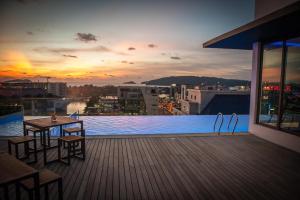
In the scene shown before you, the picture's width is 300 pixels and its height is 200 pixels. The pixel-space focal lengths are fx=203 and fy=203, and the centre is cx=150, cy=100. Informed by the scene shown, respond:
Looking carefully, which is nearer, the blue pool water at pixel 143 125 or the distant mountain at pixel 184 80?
the blue pool water at pixel 143 125

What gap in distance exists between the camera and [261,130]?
5875 millimetres

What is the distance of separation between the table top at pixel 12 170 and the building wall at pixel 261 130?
5.28 m

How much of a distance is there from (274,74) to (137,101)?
5.71 meters

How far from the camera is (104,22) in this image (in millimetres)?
8422

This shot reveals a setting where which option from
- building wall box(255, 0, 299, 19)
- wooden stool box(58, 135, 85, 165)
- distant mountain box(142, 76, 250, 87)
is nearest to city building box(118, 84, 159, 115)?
distant mountain box(142, 76, 250, 87)

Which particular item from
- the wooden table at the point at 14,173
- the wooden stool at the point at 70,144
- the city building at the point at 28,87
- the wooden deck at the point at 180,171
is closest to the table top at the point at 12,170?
the wooden table at the point at 14,173

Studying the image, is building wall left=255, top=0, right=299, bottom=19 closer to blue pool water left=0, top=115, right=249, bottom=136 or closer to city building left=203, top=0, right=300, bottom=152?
city building left=203, top=0, right=300, bottom=152

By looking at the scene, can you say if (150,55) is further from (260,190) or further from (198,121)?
(260,190)

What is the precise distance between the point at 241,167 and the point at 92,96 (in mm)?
5995

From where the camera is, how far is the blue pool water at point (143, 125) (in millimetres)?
6676

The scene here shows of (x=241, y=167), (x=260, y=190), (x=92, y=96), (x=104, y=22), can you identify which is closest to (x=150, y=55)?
(x=104, y=22)

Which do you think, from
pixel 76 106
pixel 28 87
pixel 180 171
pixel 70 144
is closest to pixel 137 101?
pixel 76 106

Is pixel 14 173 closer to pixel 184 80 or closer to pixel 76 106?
pixel 76 106

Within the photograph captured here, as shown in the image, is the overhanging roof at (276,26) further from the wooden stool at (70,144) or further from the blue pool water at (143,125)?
the wooden stool at (70,144)
